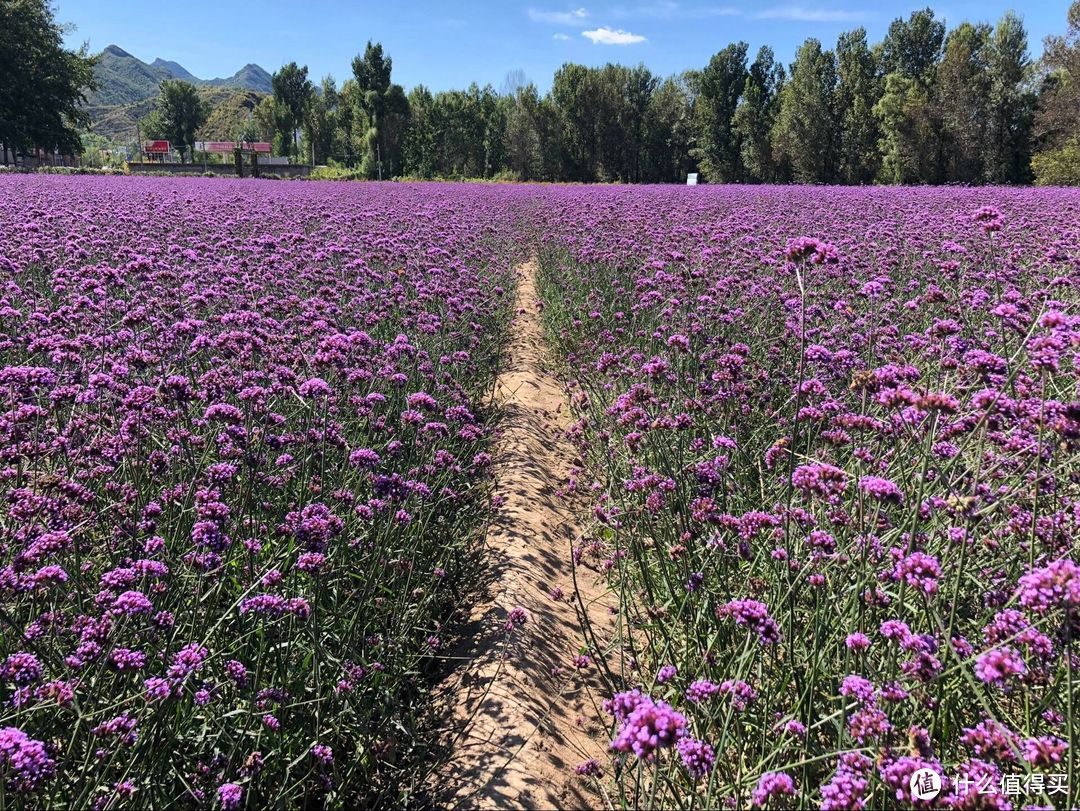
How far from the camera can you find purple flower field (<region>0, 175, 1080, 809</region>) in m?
1.77

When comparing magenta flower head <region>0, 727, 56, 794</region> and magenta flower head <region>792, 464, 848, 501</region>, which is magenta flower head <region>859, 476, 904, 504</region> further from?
magenta flower head <region>0, 727, 56, 794</region>

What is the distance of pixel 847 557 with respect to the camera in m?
2.30

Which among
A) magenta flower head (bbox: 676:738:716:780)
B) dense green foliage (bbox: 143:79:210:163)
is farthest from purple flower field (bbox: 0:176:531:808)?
dense green foliage (bbox: 143:79:210:163)

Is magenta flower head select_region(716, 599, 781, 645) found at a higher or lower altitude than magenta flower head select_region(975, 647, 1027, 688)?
lower

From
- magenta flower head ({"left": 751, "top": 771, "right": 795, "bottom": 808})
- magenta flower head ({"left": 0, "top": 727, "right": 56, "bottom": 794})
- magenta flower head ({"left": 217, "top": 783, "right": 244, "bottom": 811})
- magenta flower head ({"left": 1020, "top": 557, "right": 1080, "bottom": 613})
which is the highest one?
magenta flower head ({"left": 1020, "top": 557, "right": 1080, "bottom": 613})

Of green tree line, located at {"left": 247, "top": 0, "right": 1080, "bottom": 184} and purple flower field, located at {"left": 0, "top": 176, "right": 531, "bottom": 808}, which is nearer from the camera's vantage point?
purple flower field, located at {"left": 0, "top": 176, "right": 531, "bottom": 808}

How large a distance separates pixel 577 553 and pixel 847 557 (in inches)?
66.4

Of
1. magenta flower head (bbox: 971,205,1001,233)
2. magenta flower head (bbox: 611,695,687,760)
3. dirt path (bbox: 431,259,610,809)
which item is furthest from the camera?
magenta flower head (bbox: 971,205,1001,233)

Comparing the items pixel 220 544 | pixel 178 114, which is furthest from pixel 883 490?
Result: pixel 178 114

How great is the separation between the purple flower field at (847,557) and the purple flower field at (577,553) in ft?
0.07

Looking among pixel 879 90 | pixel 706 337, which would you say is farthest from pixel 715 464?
pixel 879 90

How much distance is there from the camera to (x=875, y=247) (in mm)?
8070

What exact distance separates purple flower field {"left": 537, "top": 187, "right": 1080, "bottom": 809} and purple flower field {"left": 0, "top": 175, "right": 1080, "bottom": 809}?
0.02 metres

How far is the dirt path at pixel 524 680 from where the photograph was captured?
2.51 meters
